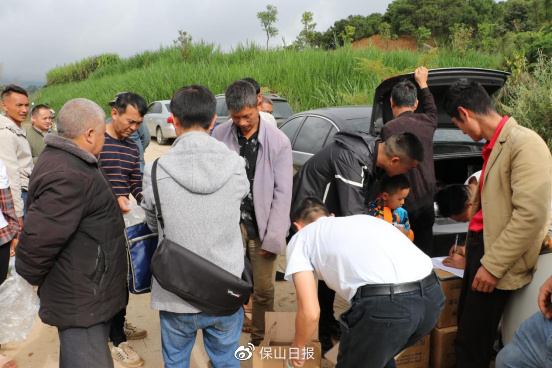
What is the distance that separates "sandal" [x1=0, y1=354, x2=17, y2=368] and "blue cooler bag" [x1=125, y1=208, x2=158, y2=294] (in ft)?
4.79

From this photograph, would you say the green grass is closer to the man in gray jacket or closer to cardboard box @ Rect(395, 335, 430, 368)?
cardboard box @ Rect(395, 335, 430, 368)

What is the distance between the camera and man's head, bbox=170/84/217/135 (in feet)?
6.73

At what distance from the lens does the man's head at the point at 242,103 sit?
115 inches

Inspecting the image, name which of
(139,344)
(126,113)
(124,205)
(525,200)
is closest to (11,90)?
(126,113)

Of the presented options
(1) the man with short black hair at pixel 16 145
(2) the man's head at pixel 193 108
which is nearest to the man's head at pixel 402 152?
(2) the man's head at pixel 193 108

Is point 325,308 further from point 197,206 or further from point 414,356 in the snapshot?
point 197,206

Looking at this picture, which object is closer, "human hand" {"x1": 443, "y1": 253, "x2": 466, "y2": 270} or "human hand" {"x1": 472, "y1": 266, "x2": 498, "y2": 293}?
"human hand" {"x1": 472, "y1": 266, "x2": 498, "y2": 293}

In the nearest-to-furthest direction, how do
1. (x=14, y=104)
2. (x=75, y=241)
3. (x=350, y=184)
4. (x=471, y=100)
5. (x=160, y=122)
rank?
(x=75, y=241)
(x=471, y=100)
(x=350, y=184)
(x=14, y=104)
(x=160, y=122)

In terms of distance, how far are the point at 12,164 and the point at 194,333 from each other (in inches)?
94.2

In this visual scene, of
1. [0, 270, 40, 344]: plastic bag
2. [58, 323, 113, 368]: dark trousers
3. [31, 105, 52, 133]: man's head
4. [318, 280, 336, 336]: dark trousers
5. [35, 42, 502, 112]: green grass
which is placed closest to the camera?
[58, 323, 113, 368]: dark trousers

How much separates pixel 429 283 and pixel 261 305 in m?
1.59

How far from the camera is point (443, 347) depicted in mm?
2924

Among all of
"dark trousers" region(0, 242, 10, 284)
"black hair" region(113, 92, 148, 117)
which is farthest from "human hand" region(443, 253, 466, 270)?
"dark trousers" region(0, 242, 10, 284)

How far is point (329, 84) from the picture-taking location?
1370 cm
